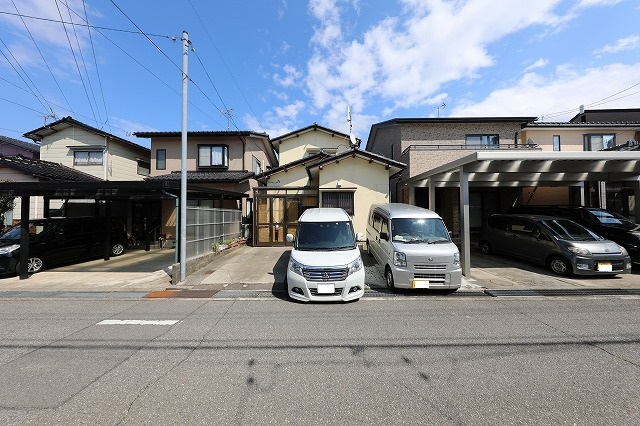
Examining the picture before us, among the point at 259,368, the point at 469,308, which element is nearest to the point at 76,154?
the point at 259,368

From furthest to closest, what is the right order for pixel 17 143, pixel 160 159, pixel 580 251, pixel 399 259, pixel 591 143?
1. pixel 17 143
2. pixel 160 159
3. pixel 591 143
4. pixel 580 251
5. pixel 399 259

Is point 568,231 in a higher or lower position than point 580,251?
higher

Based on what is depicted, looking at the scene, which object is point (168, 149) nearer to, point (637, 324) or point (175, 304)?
point (175, 304)

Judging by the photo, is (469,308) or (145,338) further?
(469,308)

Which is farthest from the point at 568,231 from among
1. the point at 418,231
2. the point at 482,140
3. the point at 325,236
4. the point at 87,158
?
the point at 87,158

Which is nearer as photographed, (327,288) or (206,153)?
(327,288)

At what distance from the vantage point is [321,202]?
1370 cm

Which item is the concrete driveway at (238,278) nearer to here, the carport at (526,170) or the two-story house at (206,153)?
the carport at (526,170)

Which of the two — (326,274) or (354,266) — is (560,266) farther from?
(326,274)

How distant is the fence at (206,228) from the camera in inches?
365

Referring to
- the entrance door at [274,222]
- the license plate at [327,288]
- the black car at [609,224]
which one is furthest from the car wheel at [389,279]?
the black car at [609,224]

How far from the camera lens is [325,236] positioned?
7254 millimetres

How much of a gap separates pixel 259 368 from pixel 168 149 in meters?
17.5

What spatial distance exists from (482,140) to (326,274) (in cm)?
1399
